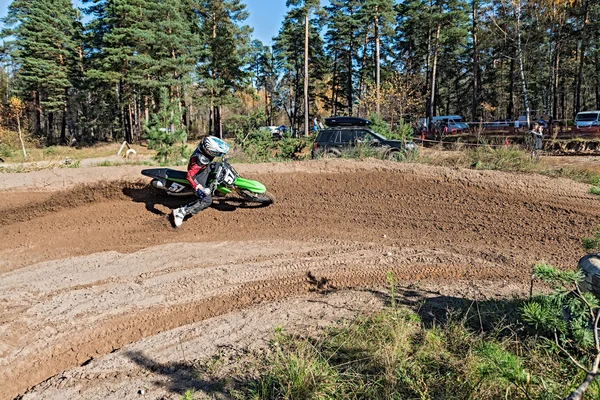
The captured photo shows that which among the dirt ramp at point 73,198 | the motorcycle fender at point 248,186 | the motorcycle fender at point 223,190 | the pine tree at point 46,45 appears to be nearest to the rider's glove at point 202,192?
the motorcycle fender at point 223,190

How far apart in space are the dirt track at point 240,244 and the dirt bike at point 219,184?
46cm

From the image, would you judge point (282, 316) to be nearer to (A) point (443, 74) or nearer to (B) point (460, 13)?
(B) point (460, 13)

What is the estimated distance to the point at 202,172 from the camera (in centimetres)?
699

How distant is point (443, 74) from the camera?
5506 cm

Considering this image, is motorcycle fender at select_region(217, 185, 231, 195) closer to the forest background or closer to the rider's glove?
the rider's glove

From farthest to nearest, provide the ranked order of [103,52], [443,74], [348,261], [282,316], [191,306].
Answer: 1. [443,74]
2. [103,52]
3. [348,261]
4. [191,306]
5. [282,316]

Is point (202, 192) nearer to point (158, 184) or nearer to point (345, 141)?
point (158, 184)

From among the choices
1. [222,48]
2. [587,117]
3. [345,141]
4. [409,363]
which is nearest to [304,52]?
[222,48]

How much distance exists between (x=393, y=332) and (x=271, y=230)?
3.97 m

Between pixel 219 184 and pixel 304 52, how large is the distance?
35170mm

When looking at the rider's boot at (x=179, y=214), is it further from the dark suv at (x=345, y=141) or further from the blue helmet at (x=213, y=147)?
the dark suv at (x=345, y=141)

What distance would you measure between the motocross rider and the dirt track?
44cm

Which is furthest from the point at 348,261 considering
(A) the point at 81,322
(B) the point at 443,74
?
(B) the point at 443,74

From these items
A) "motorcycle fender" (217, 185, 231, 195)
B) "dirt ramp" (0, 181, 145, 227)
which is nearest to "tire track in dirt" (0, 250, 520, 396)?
"motorcycle fender" (217, 185, 231, 195)
